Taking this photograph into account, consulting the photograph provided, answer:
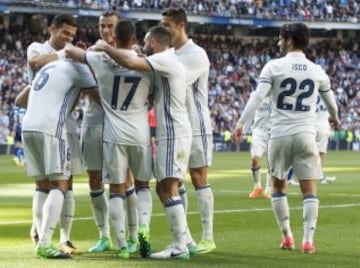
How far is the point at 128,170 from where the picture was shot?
40.2 ft

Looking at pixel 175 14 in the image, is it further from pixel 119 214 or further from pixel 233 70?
pixel 233 70

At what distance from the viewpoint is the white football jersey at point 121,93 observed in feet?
36.9

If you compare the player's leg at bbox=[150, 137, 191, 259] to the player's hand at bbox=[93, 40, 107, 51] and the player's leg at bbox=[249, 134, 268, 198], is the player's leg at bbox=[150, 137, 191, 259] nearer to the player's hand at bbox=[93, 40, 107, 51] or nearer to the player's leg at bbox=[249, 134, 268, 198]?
the player's hand at bbox=[93, 40, 107, 51]

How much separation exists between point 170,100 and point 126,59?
2.51 ft

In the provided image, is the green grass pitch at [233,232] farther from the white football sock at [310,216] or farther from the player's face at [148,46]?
the player's face at [148,46]

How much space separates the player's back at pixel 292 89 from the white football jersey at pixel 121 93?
1724 mm

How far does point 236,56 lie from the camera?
64.1 metres

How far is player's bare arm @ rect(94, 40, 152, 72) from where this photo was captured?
428 inches

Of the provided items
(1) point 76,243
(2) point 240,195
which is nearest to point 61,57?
(1) point 76,243

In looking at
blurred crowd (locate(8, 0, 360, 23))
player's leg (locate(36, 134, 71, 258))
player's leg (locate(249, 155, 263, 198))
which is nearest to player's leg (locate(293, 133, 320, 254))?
player's leg (locate(36, 134, 71, 258))

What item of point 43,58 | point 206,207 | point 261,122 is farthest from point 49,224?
point 261,122

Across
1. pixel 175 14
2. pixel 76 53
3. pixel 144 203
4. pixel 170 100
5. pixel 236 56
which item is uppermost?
pixel 175 14

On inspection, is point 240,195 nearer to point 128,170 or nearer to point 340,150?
point 128,170

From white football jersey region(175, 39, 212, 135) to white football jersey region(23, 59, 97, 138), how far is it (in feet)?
3.96
